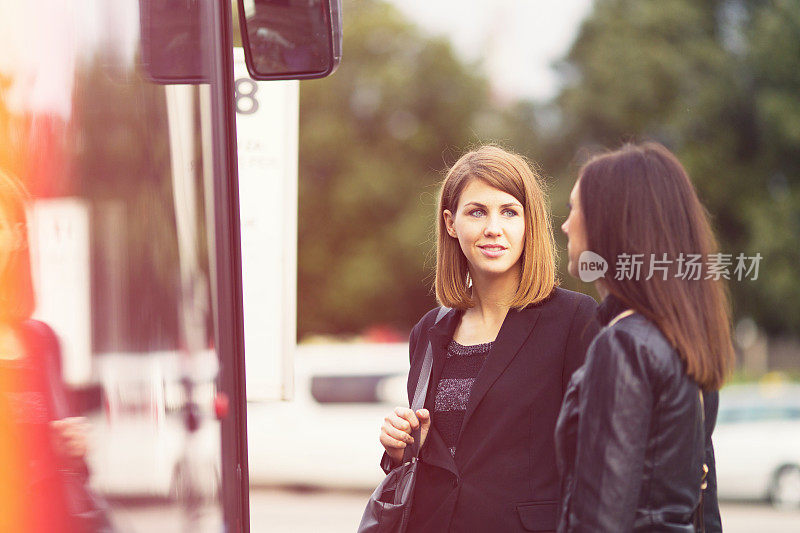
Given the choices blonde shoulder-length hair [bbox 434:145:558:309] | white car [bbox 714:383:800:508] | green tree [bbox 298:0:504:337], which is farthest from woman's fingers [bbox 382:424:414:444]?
green tree [bbox 298:0:504:337]

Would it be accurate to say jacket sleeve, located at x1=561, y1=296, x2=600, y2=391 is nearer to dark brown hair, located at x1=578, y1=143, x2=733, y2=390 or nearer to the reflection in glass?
dark brown hair, located at x1=578, y1=143, x2=733, y2=390

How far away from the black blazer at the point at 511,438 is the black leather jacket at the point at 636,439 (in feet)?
1.31

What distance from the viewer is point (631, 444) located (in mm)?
1682

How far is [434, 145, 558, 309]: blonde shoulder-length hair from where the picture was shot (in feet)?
7.72

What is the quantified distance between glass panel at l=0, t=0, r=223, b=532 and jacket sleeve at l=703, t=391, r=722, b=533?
0.96m

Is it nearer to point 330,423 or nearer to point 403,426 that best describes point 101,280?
point 403,426

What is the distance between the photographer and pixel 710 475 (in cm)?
202

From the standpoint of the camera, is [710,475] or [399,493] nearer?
[710,475]

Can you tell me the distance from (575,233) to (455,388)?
0.59 meters

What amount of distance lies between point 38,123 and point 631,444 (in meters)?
1.06

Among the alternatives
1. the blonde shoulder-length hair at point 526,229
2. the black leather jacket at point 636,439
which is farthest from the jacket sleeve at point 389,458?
the black leather jacket at point 636,439

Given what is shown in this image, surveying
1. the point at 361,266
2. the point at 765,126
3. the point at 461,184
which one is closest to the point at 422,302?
the point at 361,266

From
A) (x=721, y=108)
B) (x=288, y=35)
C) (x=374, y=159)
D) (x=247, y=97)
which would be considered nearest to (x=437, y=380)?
(x=288, y=35)

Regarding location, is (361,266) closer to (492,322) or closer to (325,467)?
(325,467)
